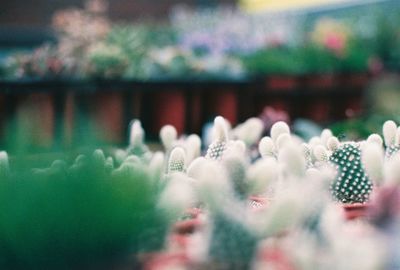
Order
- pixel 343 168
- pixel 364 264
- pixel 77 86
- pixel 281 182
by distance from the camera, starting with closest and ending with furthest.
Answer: pixel 364 264
pixel 281 182
pixel 343 168
pixel 77 86

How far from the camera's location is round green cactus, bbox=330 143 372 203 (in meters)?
1.65

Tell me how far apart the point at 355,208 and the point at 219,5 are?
609 inches

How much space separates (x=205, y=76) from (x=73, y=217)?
15.6 ft

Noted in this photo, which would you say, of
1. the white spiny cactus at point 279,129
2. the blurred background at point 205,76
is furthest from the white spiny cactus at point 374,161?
the blurred background at point 205,76

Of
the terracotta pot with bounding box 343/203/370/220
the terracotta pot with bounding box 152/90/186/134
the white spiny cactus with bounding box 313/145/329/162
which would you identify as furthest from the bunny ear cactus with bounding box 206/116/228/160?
the terracotta pot with bounding box 152/90/186/134

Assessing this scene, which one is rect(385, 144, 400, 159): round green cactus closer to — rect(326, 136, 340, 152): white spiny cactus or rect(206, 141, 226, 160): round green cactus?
rect(326, 136, 340, 152): white spiny cactus

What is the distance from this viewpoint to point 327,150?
1.75 m

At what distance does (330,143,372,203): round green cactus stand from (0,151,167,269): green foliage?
0.69 m

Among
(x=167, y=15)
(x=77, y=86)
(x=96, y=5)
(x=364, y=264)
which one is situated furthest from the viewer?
(x=167, y=15)

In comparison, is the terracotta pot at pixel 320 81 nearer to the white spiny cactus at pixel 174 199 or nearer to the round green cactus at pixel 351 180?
the round green cactus at pixel 351 180

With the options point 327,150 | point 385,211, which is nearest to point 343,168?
point 327,150

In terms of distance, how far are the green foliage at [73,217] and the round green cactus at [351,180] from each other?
0.69m

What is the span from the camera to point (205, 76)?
18.7 feet

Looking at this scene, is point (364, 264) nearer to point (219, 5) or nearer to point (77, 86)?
point (77, 86)
